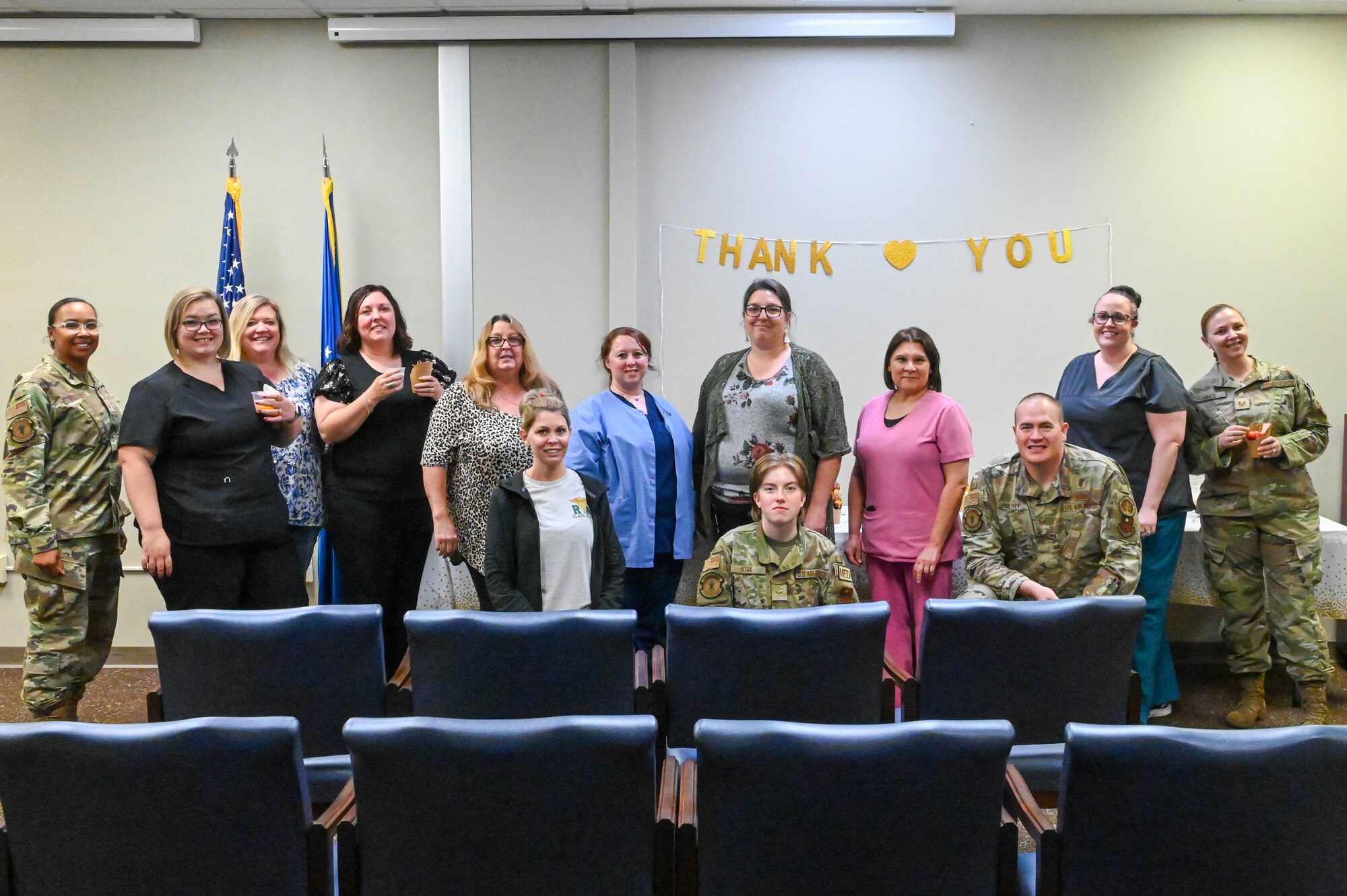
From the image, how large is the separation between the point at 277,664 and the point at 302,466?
140 cm

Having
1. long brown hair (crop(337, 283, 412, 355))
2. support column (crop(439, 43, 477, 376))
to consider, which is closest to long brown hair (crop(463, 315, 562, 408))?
long brown hair (crop(337, 283, 412, 355))

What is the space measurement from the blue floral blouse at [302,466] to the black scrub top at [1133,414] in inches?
101

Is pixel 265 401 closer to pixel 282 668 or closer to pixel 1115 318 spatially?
pixel 282 668

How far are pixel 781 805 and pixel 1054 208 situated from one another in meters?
3.80

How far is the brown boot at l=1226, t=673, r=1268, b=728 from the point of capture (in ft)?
12.3

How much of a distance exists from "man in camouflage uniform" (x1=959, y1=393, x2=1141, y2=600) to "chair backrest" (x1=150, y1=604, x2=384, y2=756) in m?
1.76

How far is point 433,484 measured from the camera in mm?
3260

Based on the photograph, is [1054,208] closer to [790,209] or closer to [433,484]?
[790,209]

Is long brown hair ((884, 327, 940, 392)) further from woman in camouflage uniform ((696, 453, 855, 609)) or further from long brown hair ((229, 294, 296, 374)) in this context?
long brown hair ((229, 294, 296, 374))

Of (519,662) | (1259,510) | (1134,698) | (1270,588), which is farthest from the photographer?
(1270,588)

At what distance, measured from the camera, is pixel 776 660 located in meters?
2.16

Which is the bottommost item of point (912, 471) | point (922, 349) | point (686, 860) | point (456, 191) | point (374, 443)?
point (686, 860)

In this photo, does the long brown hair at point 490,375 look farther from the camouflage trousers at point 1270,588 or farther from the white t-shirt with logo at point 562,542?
the camouflage trousers at point 1270,588

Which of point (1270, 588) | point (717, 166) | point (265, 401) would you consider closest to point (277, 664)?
point (265, 401)
